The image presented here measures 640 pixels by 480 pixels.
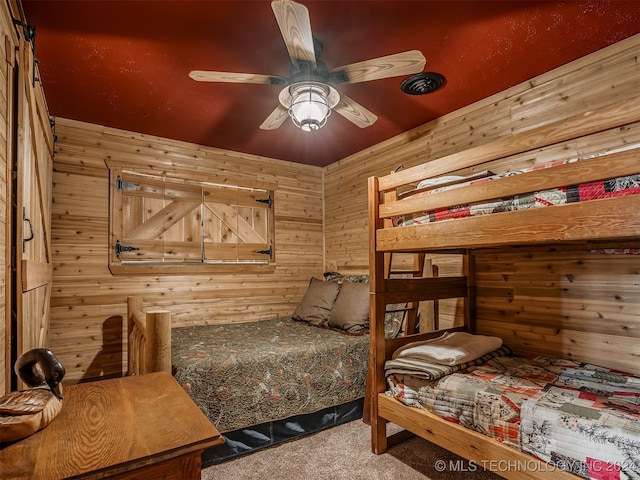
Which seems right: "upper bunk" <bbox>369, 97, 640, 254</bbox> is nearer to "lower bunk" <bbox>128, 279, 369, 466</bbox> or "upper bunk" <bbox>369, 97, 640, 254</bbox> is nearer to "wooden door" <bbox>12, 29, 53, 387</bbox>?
"lower bunk" <bbox>128, 279, 369, 466</bbox>

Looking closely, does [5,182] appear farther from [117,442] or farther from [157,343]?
[117,442]

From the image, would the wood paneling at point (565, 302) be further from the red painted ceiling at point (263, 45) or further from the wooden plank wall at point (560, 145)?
the red painted ceiling at point (263, 45)

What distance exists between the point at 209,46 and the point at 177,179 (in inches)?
68.9

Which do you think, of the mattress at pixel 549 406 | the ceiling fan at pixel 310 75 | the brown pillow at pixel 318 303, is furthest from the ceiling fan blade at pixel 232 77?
the brown pillow at pixel 318 303

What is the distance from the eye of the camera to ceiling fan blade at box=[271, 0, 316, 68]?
144cm

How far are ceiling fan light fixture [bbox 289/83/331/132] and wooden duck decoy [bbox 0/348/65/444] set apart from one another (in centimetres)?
164

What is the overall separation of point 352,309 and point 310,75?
1.85m

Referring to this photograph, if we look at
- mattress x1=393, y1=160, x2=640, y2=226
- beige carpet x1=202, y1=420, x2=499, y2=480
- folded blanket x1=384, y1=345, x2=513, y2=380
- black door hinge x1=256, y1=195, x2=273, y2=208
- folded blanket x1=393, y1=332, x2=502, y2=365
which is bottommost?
beige carpet x1=202, y1=420, x2=499, y2=480

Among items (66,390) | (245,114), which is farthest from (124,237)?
(66,390)

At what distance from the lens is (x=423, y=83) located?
251 cm

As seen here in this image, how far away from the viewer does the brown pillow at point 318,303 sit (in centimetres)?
339

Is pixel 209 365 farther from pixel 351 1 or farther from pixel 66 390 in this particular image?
Result: pixel 351 1

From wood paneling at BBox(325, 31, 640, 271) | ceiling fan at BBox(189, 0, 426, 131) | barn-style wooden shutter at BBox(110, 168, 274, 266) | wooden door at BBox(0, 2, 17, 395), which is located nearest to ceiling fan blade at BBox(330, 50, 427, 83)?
ceiling fan at BBox(189, 0, 426, 131)

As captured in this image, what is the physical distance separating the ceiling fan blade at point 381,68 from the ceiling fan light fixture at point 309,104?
0.13 metres
